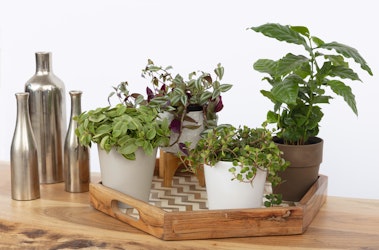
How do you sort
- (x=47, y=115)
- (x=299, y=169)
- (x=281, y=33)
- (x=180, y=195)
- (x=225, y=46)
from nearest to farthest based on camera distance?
(x=281, y=33), (x=299, y=169), (x=180, y=195), (x=47, y=115), (x=225, y=46)

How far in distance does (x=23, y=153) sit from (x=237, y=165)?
2.27ft

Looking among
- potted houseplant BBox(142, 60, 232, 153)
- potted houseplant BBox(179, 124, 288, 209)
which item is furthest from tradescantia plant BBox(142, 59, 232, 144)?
potted houseplant BBox(179, 124, 288, 209)

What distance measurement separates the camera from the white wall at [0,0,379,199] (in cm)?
346

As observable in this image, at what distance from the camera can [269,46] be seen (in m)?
3.52

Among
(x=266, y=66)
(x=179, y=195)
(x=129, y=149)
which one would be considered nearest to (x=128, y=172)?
Answer: (x=129, y=149)

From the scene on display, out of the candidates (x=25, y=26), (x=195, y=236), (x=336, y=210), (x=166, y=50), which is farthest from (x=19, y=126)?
(x=25, y=26)

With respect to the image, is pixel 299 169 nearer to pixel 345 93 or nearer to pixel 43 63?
pixel 345 93

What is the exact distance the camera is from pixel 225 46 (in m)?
3.54

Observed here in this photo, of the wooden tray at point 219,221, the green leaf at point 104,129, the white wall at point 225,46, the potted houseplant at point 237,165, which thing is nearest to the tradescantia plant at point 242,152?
the potted houseplant at point 237,165

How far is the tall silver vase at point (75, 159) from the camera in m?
2.33

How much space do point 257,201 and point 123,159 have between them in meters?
0.40

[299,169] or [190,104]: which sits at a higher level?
[190,104]

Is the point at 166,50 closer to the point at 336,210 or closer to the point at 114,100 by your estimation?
the point at 114,100

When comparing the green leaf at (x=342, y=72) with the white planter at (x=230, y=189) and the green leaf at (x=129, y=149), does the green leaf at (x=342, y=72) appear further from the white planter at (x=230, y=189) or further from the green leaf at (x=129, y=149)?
the green leaf at (x=129, y=149)
